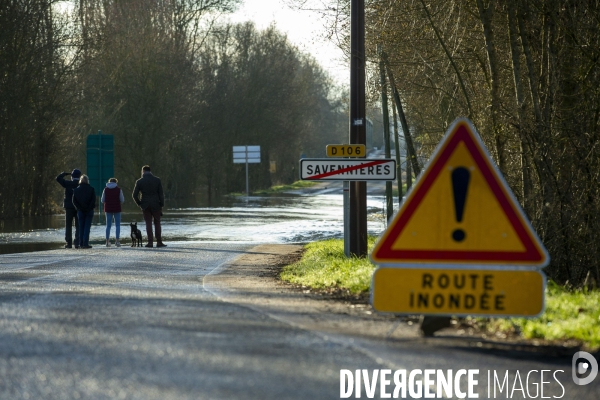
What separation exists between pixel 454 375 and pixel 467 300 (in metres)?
1.21

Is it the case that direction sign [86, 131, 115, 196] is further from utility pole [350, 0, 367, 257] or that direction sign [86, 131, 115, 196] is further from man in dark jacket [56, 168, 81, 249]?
utility pole [350, 0, 367, 257]

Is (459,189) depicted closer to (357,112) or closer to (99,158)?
(357,112)

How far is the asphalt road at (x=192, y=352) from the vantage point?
5.76 metres

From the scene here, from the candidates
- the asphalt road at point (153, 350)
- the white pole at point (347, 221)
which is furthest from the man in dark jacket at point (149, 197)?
the asphalt road at point (153, 350)

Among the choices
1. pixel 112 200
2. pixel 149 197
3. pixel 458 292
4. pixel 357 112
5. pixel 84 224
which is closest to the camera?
pixel 458 292

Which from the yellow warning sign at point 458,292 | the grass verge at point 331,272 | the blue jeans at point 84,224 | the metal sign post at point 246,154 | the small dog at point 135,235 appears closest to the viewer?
the yellow warning sign at point 458,292

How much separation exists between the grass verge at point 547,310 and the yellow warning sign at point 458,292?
412 millimetres

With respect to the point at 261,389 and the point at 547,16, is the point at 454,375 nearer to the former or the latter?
the point at 261,389

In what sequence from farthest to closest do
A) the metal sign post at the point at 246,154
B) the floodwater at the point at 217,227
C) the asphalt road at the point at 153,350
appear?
the metal sign post at the point at 246,154 → the floodwater at the point at 217,227 → the asphalt road at the point at 153,350

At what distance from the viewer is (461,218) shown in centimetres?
741

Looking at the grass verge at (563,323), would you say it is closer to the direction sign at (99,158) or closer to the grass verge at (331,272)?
the grass verge at (331,272)

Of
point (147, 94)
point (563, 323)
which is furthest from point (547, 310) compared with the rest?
point (147, 94)

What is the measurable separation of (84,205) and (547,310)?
16.7 metres

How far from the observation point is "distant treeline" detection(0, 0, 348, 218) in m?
38.2
